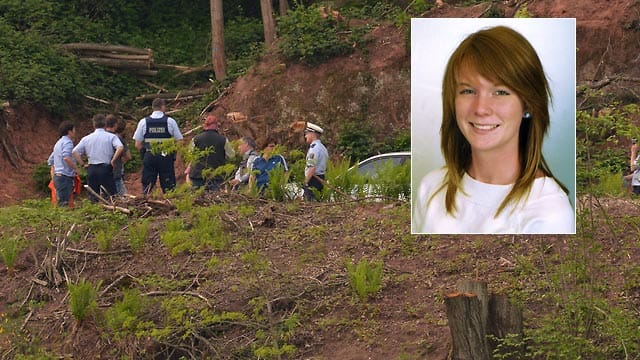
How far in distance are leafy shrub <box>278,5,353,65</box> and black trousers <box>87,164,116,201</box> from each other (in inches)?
380

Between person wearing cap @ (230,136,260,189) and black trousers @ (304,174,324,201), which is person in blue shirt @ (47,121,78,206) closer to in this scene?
person wearing cap @ (230,136,260,189)

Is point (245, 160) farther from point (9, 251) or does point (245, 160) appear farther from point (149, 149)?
point (9, 251)

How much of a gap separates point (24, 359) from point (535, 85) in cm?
551

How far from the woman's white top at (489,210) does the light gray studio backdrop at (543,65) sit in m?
0.11

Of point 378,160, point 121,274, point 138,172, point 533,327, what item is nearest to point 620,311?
point 533,327

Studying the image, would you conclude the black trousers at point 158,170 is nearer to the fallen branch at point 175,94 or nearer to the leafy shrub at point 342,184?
the leafy shrub at point 342,184

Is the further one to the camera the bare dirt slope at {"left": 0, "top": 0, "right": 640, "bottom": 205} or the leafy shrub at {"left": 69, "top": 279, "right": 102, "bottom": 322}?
the bare dirt slope at {"left": 0, "top": 0, "right": 640, "bottom": 205}

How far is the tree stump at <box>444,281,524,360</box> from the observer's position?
31.1 ft

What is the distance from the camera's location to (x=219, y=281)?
1179 centimetres

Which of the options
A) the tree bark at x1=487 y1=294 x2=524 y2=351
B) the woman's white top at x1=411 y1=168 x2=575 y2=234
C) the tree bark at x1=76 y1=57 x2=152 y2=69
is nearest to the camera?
the woman's white top at x1=411 y1=168 x2=575 y2=234

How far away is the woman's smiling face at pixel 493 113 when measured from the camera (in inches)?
332

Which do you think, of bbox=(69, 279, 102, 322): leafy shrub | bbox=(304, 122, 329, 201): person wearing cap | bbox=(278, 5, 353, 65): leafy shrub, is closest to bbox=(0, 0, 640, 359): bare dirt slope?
bbox=(69, 279, 102, 322): leafy shrub

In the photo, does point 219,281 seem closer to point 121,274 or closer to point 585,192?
point 121,274

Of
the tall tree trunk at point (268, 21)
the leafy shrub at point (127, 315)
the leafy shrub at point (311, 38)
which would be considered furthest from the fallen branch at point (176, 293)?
the tall tree trunk at point (268, 21)
